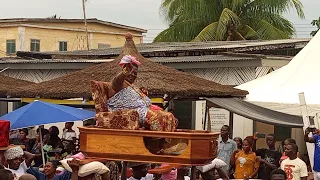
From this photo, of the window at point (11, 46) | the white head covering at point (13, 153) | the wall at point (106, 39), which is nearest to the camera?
the white head covering at point (13, 153)

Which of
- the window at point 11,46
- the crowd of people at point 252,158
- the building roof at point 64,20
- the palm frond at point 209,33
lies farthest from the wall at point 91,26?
the crowd of people at point 252,158

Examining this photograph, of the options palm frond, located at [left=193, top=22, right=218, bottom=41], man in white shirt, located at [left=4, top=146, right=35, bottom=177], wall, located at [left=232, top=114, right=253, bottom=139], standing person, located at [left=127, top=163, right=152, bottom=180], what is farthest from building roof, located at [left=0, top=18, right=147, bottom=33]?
standing person, located at [left=127, top=163, right=152, bottom=180]

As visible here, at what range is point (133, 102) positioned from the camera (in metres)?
5.80

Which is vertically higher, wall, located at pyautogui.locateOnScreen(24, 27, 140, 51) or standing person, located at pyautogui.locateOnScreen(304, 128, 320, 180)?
wall, located at pyautogui.locateOnScreen(24, 27, 140, 51)

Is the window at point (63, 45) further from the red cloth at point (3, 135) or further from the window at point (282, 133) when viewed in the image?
the red cloth at point (3, 135)

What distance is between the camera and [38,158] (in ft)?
40.5

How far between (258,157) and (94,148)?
620 centimetres

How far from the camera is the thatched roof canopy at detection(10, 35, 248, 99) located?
40.9ft

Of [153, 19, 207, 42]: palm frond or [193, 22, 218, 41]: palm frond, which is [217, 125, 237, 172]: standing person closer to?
[193, 22, 218, 41]: palm frond

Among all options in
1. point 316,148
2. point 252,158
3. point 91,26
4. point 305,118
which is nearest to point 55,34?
point 91,26

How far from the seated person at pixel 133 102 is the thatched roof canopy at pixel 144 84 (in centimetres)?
637

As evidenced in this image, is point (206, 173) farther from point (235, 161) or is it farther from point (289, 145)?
point (235, 161)

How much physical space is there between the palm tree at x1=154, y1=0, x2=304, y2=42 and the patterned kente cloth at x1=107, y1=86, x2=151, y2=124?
19.4 meters

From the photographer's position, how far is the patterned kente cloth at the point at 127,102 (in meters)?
5.77
